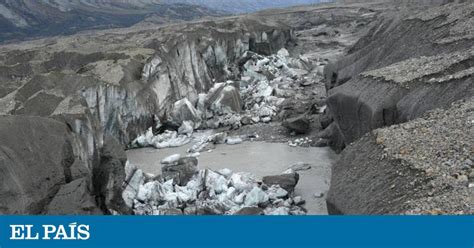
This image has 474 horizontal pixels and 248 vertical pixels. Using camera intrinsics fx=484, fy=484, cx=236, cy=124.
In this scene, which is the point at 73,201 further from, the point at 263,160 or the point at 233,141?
the point at 233,141

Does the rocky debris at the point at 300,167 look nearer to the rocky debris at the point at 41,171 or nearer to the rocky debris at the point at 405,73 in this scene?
the rocky debris at the point at 405,73

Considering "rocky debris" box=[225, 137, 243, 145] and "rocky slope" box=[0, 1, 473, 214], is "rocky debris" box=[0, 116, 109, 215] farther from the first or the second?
"rocky debris" box=[225, 137, 243, 145]

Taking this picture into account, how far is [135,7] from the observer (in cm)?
19712

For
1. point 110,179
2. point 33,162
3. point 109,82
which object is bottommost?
point 110,179

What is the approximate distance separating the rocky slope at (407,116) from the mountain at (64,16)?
411 feet

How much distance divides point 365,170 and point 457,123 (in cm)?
275

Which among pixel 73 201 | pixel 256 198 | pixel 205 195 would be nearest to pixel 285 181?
pixel 256 198

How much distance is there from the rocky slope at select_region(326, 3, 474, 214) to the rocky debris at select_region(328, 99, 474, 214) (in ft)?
0.07

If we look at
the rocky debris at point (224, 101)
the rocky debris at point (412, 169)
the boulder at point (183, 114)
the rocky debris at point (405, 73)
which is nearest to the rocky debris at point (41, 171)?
the rocky debris at point (412, 169)

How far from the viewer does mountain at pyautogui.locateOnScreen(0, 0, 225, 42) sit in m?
141

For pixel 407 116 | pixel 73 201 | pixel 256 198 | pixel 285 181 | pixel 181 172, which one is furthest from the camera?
pixel 181 172

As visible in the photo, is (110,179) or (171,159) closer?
(110,179)

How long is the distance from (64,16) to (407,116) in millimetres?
161738

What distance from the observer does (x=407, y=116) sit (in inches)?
633
